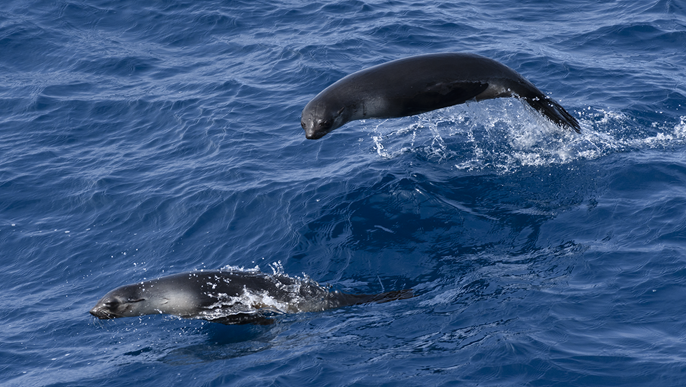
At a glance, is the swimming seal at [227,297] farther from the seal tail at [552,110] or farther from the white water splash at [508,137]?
the seal tail at [552,110]

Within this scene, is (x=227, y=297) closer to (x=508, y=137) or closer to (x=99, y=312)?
(x=99, y=312)

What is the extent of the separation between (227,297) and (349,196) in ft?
13.5

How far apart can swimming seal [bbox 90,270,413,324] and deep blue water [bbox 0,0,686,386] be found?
11.3 inches

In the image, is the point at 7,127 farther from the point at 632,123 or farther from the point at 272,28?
the point at 632,123

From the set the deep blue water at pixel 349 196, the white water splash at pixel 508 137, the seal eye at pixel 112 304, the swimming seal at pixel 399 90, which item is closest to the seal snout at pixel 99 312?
the seal eye at pixel 112 304

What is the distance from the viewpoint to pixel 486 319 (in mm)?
11359

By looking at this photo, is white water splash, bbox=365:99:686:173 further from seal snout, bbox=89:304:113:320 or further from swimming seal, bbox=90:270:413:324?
seal snout, bbox=89:304:113:320

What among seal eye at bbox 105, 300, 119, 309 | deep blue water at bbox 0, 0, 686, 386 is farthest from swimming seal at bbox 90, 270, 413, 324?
deep blue water at bbox 0, 0, 686, 386

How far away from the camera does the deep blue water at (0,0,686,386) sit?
438 inches

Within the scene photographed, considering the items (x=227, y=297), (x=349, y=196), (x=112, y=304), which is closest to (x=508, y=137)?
(x=349, y=196)

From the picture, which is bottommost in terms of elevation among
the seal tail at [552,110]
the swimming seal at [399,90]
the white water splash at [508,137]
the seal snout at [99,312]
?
the seal snout at [99,312]

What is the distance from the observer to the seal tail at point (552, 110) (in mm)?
15000

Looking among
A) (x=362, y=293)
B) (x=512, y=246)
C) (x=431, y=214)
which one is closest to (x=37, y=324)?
(x=362, y=293)

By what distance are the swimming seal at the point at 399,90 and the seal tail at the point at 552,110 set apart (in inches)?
55.2
